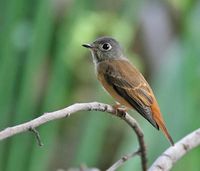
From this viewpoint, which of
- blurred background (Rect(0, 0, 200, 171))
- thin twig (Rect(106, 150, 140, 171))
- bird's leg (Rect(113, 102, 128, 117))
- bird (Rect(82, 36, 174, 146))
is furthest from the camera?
blurred background (Rect(0, 0, 200, 171))

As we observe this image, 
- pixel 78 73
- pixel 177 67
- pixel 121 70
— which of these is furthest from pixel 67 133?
pixel 121 70

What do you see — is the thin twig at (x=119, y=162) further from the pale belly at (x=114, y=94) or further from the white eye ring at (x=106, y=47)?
the white eye ring at (x=106, y=47)

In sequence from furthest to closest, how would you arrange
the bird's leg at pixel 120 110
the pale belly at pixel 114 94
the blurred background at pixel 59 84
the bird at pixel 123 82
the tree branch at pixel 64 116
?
1. the blurred background at pixel 59 84
2. the pale belly at pixel 114 94
3. the bird at pixel 123 82
4. the bird's leg at pixel 120 110
5. the tree branch at pixel 64 116

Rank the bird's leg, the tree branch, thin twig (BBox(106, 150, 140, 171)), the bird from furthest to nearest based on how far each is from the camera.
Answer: the bird
the bird's leg
thin twig (BBox(106, 150, 140, 171))
the tree branch

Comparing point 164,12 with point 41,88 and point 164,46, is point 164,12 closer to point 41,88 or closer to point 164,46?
point 164,46

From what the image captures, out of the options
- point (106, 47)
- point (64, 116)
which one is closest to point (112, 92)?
point (106, 47)

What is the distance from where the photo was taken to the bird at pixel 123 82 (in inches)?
130

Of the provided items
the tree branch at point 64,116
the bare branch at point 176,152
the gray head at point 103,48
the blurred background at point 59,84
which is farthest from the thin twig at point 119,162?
the blurred background at point 59,84

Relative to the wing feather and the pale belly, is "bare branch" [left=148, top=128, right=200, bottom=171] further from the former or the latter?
the pale belly

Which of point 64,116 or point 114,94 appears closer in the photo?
point 64,116

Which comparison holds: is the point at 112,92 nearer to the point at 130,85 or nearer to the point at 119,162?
the point at 130,85

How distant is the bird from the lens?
10.8 feet

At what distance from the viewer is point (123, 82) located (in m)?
3.57

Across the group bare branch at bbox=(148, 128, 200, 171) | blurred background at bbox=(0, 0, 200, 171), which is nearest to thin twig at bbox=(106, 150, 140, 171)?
bare branch at bbox=(148, 128, 200, 171)
